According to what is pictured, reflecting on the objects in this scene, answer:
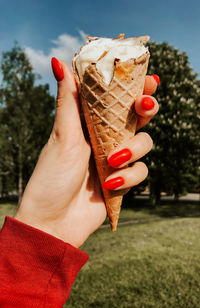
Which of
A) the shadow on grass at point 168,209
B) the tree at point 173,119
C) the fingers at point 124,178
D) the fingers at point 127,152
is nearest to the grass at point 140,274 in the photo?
the fingers at point 124,178

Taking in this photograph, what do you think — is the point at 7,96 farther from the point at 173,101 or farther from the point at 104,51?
the point at 104,51

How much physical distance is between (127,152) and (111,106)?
17.7 inches

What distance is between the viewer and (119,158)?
219cm

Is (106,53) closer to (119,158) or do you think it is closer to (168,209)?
(119,158)

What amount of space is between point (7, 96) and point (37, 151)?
5575 millimetres

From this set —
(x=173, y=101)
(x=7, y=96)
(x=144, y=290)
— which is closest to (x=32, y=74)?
(x=7, y=96)

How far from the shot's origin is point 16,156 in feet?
70.7

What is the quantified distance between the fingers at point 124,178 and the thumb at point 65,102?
57 centimetres

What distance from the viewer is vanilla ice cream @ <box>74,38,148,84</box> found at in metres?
2.11

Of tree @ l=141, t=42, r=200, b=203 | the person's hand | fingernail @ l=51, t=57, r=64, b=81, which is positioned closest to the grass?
the person's hand

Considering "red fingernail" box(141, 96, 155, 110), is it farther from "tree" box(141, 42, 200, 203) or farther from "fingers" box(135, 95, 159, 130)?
"tree" box(141, 42, 200, 203)

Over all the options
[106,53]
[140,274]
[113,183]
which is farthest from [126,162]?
[140,274]

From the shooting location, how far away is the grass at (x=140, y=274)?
13.8 feet

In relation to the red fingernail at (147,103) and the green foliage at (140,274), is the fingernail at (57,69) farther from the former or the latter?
the green foliage at (140,274)
